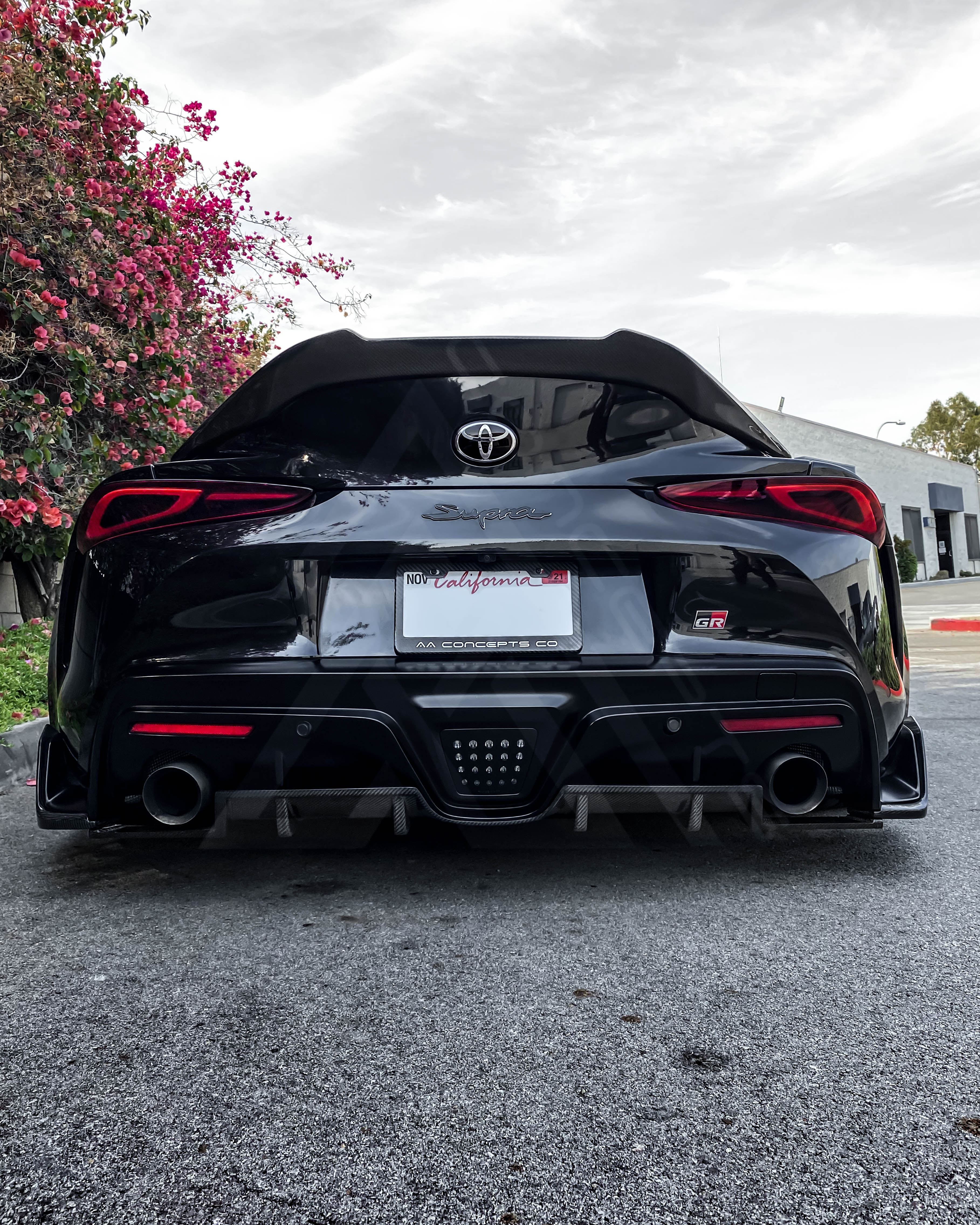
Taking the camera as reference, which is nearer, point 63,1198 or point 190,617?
point 63,1198

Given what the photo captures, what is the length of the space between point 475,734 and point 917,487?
172 ft

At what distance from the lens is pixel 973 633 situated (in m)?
14.4

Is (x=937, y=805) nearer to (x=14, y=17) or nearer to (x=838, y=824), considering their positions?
(x=838, y=824)

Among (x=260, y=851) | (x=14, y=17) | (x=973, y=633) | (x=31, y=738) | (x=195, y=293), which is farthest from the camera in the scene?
(x=973, y=633)

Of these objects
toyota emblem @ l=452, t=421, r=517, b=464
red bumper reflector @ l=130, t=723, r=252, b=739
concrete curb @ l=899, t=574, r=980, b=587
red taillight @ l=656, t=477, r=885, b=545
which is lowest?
concrete curb @ l=899, t=574, r=980, b=587

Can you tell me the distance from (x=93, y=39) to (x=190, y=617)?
20.4ft

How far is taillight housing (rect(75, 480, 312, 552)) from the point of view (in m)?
2.52

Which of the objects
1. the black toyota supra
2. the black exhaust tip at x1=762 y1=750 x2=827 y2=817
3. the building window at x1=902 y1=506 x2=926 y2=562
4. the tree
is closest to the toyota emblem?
the black toyota supra

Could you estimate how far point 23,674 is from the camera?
687 cm

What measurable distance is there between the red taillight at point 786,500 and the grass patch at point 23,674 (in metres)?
3.30

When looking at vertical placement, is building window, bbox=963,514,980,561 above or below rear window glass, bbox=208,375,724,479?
below

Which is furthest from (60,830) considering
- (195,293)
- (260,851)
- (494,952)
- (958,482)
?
(958,482)

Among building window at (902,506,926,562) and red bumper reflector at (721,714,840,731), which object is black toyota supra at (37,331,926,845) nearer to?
red bumper reflector at (721,714,840,731)

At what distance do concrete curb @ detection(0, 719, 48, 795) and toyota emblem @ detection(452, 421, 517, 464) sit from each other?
296cm
